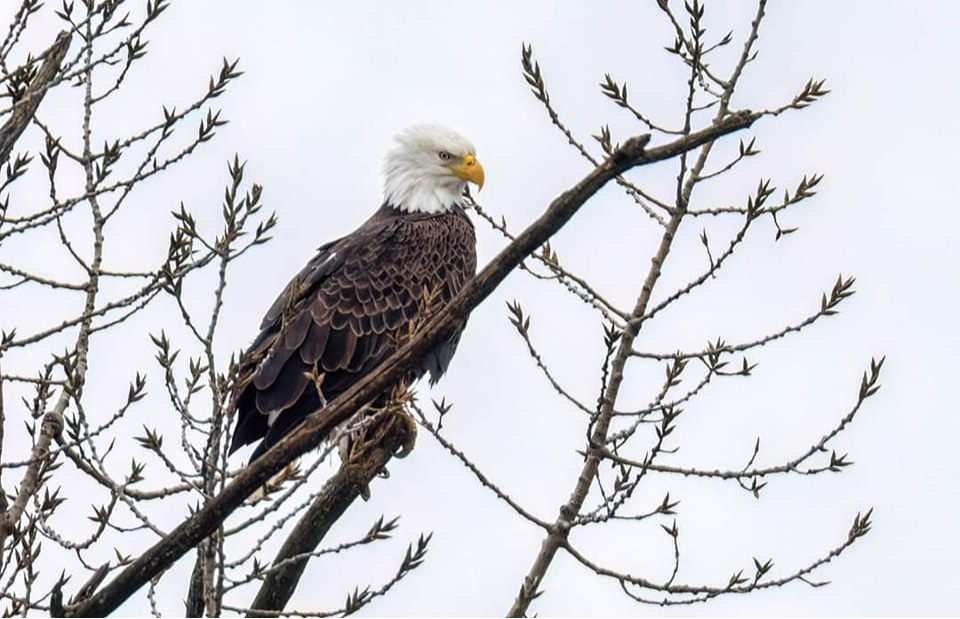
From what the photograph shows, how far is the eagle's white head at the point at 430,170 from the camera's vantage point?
9.10m

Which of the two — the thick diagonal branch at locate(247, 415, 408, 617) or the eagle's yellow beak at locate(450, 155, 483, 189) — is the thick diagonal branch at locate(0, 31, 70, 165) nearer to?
the thick diagonal branch at locate(247, 415, 408, 617)

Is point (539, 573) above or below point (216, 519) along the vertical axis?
above

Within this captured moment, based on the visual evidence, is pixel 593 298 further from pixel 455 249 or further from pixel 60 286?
pixel 455 249

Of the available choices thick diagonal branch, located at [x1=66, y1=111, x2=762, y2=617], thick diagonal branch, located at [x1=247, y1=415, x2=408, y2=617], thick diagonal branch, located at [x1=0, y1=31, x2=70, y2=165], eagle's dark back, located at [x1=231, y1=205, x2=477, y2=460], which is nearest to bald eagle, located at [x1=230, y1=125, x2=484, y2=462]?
eagle's dark back, located at [x1=231, y1=205, x2=477, y2=460]

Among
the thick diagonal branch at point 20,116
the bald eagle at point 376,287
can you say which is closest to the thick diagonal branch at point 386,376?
the thick diagonal branch at point 20,116

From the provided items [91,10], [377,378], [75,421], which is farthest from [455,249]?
[377,378]

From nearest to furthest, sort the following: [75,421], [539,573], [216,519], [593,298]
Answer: [216,519]
[75,421]
[539,573]
[593,298]

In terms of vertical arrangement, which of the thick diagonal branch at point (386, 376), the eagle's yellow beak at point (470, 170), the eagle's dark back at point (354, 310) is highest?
the eagle's yellow beak at point (470, 170)

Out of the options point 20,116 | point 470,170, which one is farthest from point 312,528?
point 470,170

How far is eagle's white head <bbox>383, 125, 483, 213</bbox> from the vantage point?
910 cm

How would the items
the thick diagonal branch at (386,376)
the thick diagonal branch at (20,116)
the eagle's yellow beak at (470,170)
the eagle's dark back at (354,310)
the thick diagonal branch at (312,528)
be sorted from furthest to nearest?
1. the eagle's yellow beak at (470,170)
2. the eagle's dark back at (354,310)
3. the thick diagonal branch at (312,528)
4. the thick diagonal branch at (20,116)
5. the thick diagonal branch at (386,376)

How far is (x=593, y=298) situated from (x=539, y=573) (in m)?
1.04

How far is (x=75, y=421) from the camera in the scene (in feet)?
15.6

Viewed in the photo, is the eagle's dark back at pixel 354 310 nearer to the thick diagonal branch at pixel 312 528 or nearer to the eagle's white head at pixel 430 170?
the eagle's white head at pixel 430 170
